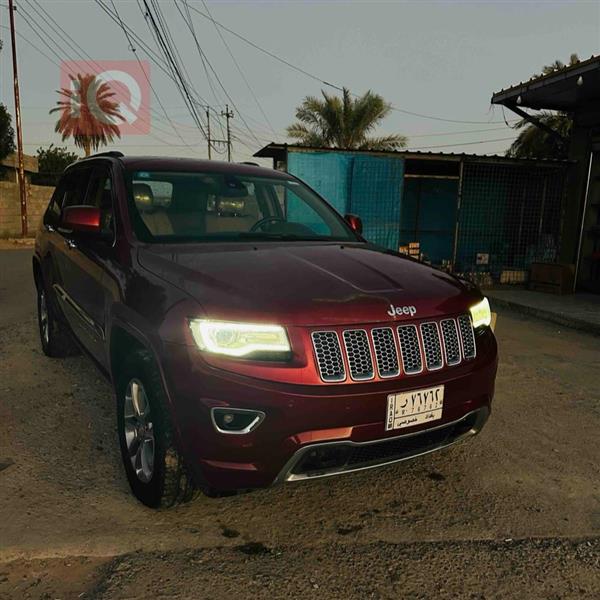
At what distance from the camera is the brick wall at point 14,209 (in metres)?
21.4

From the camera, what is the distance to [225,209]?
3.63 metres

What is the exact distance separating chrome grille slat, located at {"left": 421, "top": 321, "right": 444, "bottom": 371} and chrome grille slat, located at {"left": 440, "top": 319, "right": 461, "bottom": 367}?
0.16ft

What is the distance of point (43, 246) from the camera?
5043mm

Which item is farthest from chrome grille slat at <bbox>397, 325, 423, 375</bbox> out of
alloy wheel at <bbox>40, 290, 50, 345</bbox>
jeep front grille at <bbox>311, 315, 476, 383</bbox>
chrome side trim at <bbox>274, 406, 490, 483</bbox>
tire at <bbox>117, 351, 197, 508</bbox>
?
alloy wheel at <bbox>40, 290, 50, 345</bbox>

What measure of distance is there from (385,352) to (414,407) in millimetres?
287

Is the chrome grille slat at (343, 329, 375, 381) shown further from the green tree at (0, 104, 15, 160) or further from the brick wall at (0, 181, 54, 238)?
the green tree at (0, 104, 15, 160)

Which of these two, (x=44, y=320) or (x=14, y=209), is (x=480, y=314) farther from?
(x=14, y=209)

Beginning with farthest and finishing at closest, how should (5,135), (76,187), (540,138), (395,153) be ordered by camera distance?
(5,135) < (540,138) < (395,153) < (76,187)

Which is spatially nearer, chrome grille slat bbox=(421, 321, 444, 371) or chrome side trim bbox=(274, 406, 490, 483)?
chrome side trim bbox=(274, 406, 490, 483)

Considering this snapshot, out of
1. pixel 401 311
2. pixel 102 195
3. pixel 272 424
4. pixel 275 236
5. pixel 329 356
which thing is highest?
pixel 102 195

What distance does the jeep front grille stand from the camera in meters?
2.31

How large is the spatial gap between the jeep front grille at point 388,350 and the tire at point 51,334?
10.9ft

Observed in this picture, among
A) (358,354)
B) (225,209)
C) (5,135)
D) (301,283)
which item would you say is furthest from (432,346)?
(5,135)

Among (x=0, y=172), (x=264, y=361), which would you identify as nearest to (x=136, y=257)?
(x=264, y=361)
